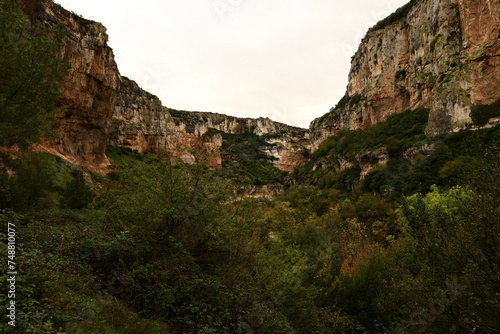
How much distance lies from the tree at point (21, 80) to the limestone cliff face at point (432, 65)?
48977mm

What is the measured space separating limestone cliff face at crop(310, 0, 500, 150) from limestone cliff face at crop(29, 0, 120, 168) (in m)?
52.6

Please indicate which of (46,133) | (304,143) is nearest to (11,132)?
(46,133)

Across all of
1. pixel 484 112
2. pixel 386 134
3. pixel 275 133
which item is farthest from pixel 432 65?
pixel 275 133

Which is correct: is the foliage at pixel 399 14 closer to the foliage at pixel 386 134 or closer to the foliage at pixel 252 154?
the foliage at pixel 386 134

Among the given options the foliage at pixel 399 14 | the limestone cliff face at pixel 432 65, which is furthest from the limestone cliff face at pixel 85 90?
the foliage at pixel 399 14

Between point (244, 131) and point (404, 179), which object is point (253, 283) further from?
point (244, 131)

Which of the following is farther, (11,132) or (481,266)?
(11,132)

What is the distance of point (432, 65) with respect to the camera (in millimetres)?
48719

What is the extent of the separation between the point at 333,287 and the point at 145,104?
69.9m

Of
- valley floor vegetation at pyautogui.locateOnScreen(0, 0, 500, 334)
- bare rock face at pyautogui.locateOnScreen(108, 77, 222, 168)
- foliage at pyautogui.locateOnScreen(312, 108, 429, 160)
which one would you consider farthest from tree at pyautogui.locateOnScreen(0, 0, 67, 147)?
foliage at pyautogui.locateOnScreen(312, 108, 429, 160)

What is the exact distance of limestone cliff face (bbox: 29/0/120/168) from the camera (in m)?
32.8

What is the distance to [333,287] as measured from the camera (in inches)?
507

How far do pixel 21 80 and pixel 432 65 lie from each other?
198 feet

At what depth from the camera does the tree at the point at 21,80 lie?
709cm
